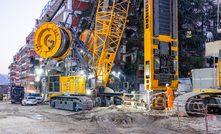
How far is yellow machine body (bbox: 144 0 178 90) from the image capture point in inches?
631

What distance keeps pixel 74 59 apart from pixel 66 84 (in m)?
3.08

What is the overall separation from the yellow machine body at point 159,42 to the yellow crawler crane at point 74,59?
543cm

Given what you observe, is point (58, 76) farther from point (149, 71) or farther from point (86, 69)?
point (149, 71)

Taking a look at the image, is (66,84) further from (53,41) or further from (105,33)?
(105,33)

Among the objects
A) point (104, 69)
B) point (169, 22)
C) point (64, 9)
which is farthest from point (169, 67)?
point (64, 9)

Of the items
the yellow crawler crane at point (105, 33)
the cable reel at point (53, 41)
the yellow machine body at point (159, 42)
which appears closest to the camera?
the yellow machine body at point (159, 42)

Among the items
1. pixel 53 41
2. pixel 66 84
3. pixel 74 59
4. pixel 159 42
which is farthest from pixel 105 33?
pixel 159 42

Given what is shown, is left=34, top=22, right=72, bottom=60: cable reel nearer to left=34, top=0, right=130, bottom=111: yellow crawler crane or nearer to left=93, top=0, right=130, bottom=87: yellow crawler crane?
left=34, top=0, right=130, bottom=111: yellow crawler crane

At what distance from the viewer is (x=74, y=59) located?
22.9 m

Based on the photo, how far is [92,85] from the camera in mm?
19891

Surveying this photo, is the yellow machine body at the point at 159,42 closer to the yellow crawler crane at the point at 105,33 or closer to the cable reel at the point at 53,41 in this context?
the yellow crawler crane at the point at 105,33

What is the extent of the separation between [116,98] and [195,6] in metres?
20.7

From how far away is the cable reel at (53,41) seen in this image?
21.2 metres

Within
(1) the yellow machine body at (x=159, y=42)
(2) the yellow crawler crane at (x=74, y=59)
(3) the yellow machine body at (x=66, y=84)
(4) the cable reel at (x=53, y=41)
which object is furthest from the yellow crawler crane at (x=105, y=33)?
(1) the yellow machine body at (x=159, y=42)
